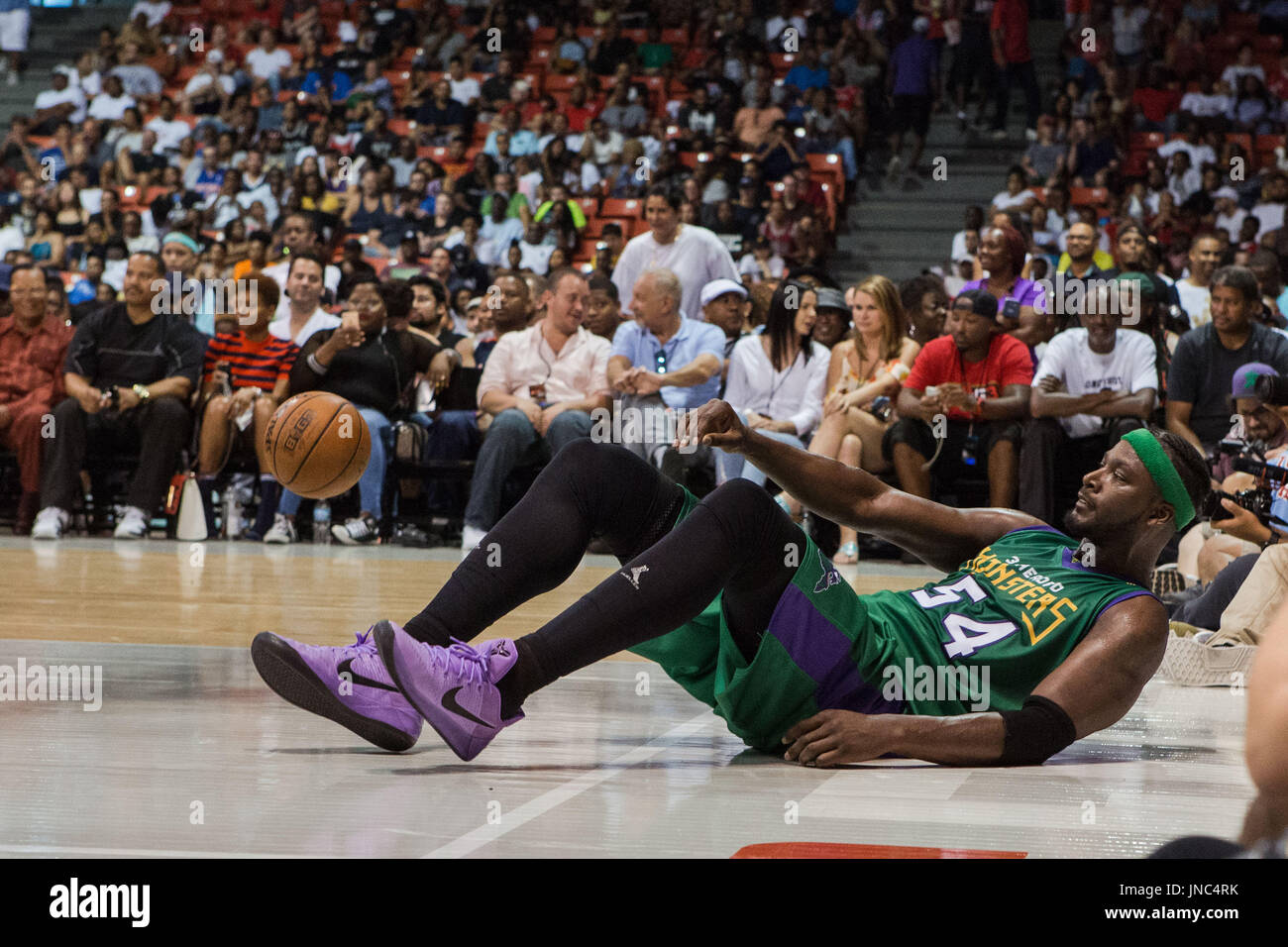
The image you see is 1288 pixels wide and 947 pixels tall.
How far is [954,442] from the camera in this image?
748 cm

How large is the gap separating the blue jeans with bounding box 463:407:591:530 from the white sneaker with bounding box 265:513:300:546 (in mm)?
970

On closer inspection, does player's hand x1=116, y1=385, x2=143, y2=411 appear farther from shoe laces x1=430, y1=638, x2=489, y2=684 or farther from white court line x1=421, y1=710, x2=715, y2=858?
shoe laces x1=430, y1=638, x2=489, y2=684

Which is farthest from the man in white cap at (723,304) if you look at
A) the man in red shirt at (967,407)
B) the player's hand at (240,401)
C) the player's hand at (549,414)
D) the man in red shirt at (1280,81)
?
the man in red shirt at (1280,81)

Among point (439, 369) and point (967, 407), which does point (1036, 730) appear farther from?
point (439, 369)

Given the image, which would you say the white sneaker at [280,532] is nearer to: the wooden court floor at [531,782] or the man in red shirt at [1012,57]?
the wooden court floor at [531,782]

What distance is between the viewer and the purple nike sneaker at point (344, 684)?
248cm

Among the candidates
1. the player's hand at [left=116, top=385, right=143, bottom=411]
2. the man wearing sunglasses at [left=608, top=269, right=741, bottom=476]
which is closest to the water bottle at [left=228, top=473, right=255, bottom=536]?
the player's hand at [left=116, top=385, right=143, bottom=411]

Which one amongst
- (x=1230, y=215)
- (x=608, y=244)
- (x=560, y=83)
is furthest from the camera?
(x=560, y=83)

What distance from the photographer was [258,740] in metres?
2.76

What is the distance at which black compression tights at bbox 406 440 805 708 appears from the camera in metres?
2.53

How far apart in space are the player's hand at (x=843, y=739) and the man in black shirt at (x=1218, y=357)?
187 inches

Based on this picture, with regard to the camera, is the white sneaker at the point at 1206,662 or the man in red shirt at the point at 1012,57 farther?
the man in red shirt at the point at 1012,57

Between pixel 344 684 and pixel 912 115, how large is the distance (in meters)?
11.9

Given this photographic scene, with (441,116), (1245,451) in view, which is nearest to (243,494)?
(1245,451)
